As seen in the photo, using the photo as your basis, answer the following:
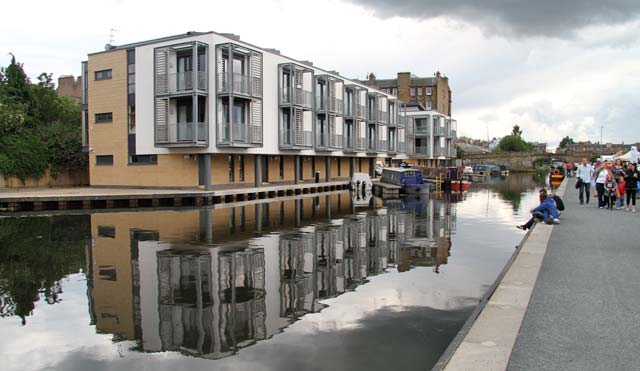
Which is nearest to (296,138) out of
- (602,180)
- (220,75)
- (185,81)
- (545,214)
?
(220,75)

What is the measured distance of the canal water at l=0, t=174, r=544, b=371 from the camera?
259 inches

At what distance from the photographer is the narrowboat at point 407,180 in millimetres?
38625

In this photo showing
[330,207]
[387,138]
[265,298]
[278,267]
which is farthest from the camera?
[387,138]

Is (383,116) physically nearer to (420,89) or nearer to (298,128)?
(298,128)

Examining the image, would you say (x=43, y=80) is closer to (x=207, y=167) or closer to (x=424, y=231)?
(x=207, y=167)

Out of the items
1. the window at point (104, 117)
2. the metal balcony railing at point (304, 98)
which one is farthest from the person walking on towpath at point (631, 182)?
the window at point (104, 117)

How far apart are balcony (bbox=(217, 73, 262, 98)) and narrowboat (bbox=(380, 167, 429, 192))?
1191cm

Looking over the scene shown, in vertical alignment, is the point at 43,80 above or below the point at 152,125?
above

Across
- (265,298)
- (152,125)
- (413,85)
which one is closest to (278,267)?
(265,298)

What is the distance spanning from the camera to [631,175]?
60.6 ft

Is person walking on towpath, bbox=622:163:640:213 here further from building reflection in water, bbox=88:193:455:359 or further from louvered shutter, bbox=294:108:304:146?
louvered shutter, bbox=294:108:304:146

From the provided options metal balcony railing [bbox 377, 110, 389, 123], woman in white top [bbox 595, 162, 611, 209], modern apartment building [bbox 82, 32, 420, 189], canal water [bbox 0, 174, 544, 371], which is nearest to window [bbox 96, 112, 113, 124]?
modern apartment building [bbox 82, 32, 420, 189]

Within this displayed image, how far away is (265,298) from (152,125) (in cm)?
2725

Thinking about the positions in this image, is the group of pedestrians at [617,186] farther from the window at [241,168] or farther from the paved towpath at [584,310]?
the window at [241,168]
